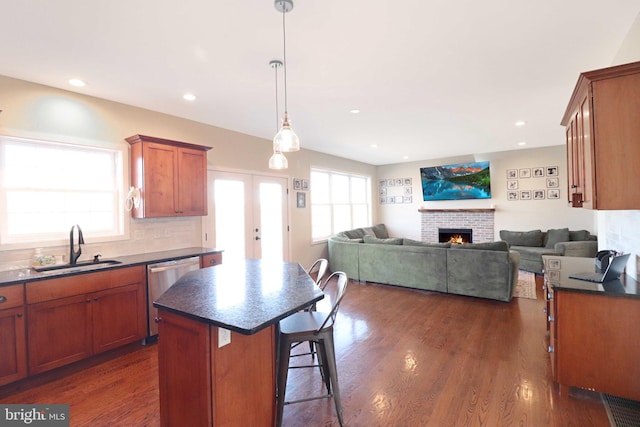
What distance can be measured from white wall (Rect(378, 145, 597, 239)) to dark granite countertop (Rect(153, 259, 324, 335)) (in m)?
6.26

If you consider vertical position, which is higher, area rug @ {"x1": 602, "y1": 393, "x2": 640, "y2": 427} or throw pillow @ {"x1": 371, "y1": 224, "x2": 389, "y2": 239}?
throw pillow @ {"x1": 371, "y1": 224, "x2": 389, "y2": 239}

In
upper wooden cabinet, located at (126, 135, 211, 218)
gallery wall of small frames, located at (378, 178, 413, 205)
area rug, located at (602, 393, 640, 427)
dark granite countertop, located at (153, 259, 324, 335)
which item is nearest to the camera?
dark granite countertop, located at (153, 259, 324, 335)

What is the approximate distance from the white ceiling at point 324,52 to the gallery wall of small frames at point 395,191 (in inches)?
168

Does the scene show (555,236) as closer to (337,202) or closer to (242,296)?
(337,202)

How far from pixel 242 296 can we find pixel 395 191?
7240mm

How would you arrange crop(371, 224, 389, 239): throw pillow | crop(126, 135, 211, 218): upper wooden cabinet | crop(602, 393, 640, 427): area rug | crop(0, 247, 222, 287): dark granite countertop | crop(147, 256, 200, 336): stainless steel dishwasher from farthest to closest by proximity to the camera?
crop(371, 224, 389, 239): throw pillow, crop(126, 135, 211, 218): upper wooden cabinet, crop(147, 256, 200, 336): stainless steel dishwasher, crop(0, 247, 222, 287): dark granite countertop, crop(602, 393, 640, 427): area rug

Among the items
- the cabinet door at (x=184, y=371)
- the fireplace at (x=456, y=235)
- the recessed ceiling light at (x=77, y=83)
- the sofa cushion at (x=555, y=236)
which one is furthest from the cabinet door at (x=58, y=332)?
the sofa cushion at (x=555, y=236)

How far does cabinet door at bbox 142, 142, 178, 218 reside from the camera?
11.3ft

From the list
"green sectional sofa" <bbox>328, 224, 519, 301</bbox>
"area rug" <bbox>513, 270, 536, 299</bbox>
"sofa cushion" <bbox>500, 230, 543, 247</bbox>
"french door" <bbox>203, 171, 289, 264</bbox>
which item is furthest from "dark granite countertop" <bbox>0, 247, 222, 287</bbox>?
"sofa cushion" <bbox>500, 230, 543, 247</bbox>

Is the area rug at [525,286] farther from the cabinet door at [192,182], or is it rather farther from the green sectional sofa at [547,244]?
the cabinet door at [192,182]

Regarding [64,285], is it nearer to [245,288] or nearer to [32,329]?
[32,329]

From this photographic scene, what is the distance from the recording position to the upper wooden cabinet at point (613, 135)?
5.69 ft

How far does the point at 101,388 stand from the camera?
2410 mm

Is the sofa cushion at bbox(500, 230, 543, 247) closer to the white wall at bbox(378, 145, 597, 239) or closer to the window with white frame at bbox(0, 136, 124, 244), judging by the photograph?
the white wall at bbox(378, 145, 597, 239)
